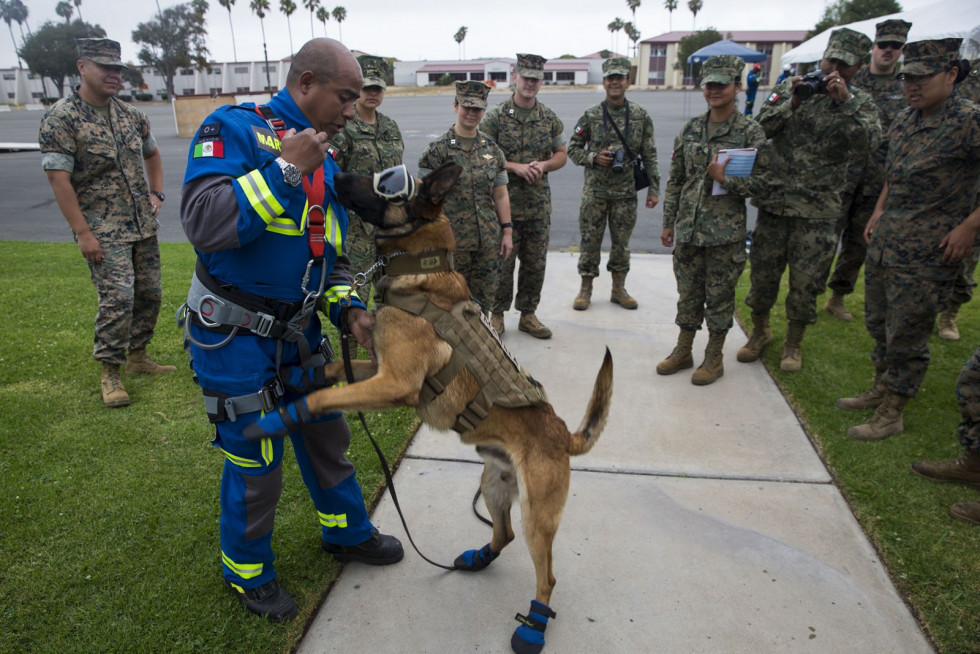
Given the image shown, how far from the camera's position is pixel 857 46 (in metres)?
4.70

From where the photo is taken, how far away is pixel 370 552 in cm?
290

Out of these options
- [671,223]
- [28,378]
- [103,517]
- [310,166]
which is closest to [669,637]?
[310,166]

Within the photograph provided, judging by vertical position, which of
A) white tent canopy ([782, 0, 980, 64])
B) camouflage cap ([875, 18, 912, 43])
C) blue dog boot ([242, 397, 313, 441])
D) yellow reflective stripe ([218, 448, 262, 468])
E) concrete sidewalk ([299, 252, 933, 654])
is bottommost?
concrete sidewalk ([299, 252, 933, 654])

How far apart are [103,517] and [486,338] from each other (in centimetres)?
242

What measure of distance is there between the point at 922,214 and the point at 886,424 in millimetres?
1416

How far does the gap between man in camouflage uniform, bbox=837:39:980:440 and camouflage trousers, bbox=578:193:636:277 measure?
102 inches

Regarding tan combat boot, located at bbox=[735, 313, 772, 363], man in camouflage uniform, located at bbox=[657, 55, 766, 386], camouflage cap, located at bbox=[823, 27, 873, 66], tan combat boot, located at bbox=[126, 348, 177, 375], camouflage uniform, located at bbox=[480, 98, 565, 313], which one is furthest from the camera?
camouflage uniform, located at bbox=[480, 98, 565, 313]

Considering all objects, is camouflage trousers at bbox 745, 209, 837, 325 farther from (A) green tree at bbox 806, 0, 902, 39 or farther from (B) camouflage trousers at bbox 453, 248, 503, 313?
(A) green tree at bbox 806, 0, 902, 39

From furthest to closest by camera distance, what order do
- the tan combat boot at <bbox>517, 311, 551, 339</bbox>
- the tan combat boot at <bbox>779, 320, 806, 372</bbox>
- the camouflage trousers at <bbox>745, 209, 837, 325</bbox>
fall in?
the tan combat boot at <bbox>517, 311, 551, 339</bbox> → the tan combat boot at <bbox>779, 320, 806, 372</bbox> → the camouflage trousers at <bbox>745, 209, 837, 325</bbox>

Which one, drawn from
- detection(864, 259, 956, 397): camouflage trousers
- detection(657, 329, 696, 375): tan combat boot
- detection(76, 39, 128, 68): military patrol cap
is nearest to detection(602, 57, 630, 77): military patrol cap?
detection(657, 329, 696, 375): tan combat boot

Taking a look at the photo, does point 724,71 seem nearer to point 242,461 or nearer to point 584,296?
point 584,296

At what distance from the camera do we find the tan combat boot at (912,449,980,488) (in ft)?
11.4

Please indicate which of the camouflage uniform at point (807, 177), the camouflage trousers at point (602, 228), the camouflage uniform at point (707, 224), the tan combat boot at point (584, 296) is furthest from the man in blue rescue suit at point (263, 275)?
the camouflage trousers at point (602, 228)

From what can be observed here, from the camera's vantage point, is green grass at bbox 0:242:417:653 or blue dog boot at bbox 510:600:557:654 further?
green grass at bbox 0:242:417:653
